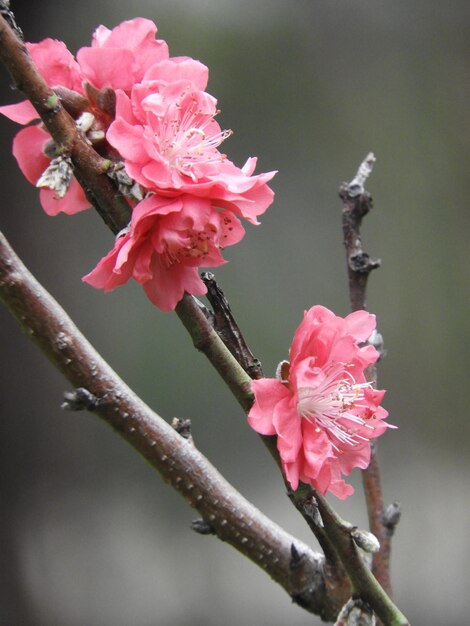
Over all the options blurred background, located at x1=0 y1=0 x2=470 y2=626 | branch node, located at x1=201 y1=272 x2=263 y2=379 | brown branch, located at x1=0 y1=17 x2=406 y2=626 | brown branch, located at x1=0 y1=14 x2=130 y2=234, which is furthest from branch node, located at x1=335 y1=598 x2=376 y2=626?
blurred background, located at x1=0 y1=0 x2=470 y2=626

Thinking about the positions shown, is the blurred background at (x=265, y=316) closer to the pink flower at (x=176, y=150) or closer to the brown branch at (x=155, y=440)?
the brown branch at (x=155, y=440)

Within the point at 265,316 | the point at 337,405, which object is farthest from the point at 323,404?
the point at 265,316

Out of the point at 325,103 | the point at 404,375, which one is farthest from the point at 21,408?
the point at 325,103

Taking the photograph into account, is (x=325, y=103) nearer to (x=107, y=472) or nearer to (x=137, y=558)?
(x=107, y=472)

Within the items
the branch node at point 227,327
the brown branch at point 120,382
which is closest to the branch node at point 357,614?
the brown branch at point 120,382

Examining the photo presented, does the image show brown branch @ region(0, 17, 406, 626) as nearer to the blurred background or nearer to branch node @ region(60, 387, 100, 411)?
branch node @ region(60, 387, 100, 411)
